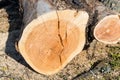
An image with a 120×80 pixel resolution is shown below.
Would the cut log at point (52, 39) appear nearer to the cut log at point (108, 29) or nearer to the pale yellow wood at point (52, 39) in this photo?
the pale yellow wood at point (52, 39)

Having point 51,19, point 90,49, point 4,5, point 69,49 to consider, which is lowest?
point 4,5

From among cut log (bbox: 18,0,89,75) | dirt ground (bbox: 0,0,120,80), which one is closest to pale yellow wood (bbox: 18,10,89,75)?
cut log (bbox: 18,0,89,75)

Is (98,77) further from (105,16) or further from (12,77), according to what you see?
(12,77)

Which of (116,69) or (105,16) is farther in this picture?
(116,69)

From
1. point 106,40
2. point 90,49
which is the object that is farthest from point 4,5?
point 106,40

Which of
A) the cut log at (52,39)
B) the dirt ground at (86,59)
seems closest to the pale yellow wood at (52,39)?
the cut log at (52,39)
